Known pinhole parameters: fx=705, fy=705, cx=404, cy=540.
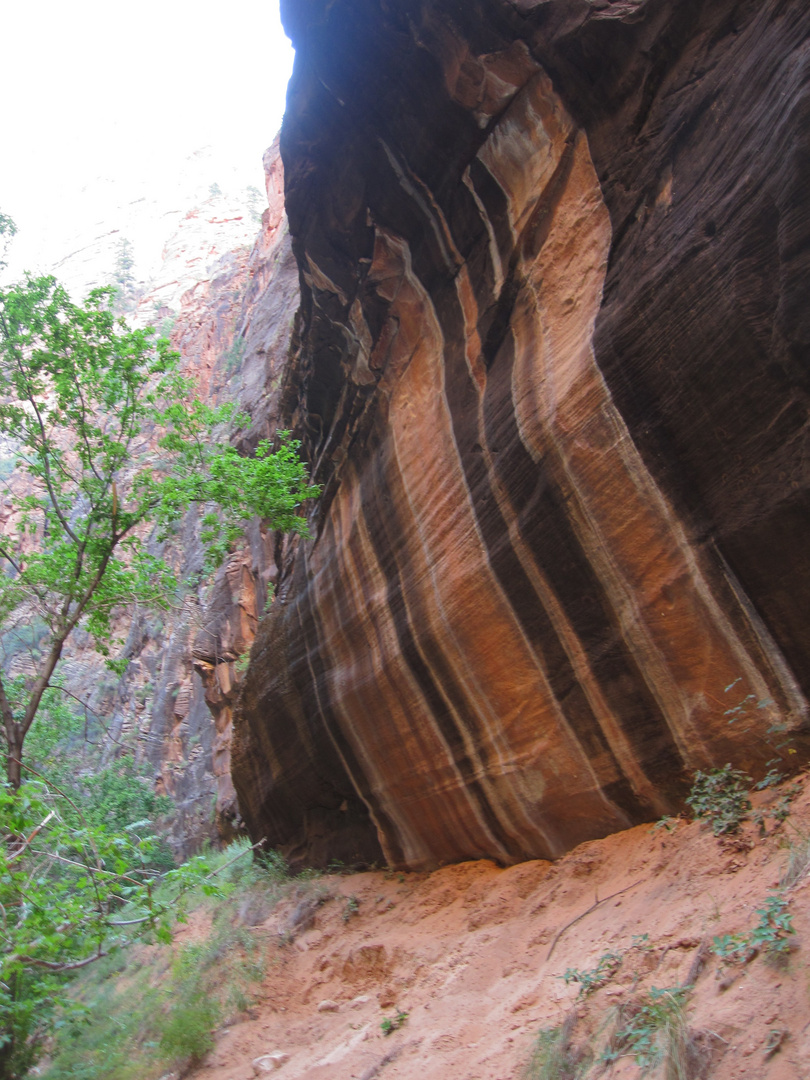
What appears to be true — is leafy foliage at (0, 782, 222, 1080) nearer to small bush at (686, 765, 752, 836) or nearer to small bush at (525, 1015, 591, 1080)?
small bush at (525, 1015, 591, 1080)

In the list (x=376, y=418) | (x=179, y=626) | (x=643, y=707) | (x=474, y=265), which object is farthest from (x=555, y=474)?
(x=179, y=626)

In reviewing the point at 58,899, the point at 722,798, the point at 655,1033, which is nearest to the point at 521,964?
the point at 722,798

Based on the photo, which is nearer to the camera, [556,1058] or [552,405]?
[556,1058]

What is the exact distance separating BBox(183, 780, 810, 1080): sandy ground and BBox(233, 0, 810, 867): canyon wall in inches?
18.8

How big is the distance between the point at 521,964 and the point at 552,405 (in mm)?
4209

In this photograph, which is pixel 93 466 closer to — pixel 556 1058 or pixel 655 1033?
pixel 556 1058

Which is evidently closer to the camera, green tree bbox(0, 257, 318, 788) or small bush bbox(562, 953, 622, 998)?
small bush bbox(562, 953, 622, 998)

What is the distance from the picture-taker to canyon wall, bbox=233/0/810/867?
429 centimetres

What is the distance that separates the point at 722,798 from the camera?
4.51 meters

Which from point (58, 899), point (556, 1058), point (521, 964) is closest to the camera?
point (556, 1058)

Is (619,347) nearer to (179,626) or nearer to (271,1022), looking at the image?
(271,1022)

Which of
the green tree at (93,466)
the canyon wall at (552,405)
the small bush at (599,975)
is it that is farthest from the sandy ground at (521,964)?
the green tree at (93,466)

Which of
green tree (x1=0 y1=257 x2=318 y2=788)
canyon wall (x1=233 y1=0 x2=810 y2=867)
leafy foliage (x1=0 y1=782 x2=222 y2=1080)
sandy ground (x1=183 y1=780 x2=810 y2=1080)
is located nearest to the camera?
sandy ground (x1=183 y1=780 x2=810 y2=1080)

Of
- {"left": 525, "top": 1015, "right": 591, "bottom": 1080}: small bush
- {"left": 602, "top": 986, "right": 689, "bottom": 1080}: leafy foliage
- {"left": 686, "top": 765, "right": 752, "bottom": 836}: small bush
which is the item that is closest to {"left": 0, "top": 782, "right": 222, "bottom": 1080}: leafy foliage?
{"left": 525, "top": 1015, "right": 591, "bottom": 1080}: small bush
